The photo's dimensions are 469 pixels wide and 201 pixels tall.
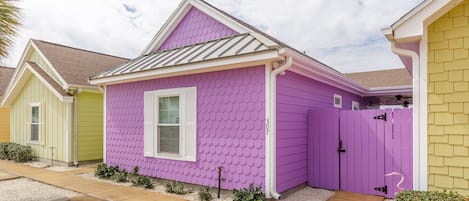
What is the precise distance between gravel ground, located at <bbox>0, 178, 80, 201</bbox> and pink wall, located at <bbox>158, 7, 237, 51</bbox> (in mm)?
4601

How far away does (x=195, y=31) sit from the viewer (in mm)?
8023

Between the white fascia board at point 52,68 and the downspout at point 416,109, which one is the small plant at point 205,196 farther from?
the white fascia board at point 52,68

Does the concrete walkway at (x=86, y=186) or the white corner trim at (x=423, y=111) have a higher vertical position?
the white corner trim at (x=423, y=111)

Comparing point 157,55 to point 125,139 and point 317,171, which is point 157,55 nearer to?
point 125,139

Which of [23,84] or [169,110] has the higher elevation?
[23,84]

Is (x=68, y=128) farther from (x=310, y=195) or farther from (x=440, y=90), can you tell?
(x=440, y=90)

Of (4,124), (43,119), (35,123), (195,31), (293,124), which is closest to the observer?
(293,124)

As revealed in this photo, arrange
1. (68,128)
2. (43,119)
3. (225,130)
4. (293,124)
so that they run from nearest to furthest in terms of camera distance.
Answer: (225,130), (293,124), (68,128), (43,119)

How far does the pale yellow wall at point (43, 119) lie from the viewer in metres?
10.5

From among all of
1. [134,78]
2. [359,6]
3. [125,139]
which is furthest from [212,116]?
[359,6]

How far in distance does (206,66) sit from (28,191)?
202 inches

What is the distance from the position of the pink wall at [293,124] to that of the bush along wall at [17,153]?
10486 mm

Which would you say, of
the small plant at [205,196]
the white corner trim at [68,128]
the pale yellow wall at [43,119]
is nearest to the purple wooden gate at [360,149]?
the small plant at [205,196]

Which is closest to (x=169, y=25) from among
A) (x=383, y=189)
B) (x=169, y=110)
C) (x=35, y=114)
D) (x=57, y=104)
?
(x=169, y=110)
